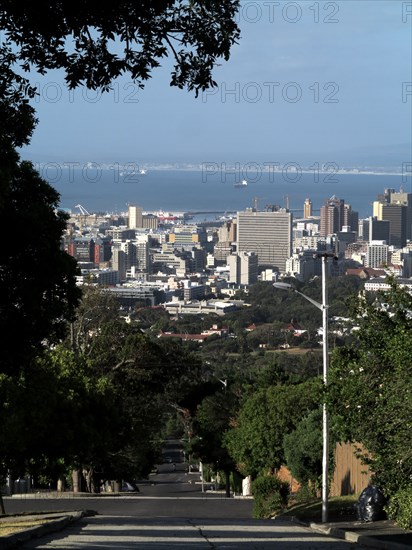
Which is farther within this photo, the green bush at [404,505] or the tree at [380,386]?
the tree at [380,386]

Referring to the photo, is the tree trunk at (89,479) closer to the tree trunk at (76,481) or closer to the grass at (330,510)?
the tree trunk at (76,481)

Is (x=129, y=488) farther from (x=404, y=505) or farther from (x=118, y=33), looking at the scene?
(x=118, y=33)

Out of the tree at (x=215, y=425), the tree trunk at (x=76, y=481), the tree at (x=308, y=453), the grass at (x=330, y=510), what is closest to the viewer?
the grass at (x=330, y=510)

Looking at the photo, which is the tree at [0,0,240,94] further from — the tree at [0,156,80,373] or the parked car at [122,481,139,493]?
the parked car at [122,481,139,493]

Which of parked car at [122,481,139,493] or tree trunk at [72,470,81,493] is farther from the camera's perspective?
parked car at [122,481,139,493]

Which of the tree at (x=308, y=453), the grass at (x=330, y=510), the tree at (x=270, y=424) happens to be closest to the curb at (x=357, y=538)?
the grass at (x=330, y=510)

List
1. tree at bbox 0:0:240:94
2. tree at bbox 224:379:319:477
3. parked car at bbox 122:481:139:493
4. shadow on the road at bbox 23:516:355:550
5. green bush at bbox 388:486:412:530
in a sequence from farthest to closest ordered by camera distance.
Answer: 1. parked car at bbox 122:481:139:493
2. tree at bbox 224:379:319:477
3. green bush at bbox 388:486:412:530
4. shadow on the road at bbox 23:516:355:550
5. tree at bbox 0:0:240:94

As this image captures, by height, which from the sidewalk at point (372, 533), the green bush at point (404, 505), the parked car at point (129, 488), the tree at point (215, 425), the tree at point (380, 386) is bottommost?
the parked car at point (129, 488)

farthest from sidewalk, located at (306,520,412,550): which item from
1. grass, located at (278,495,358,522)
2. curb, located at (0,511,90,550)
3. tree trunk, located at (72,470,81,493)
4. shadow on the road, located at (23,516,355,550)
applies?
tree trunk, located at (72,470,81,493)
